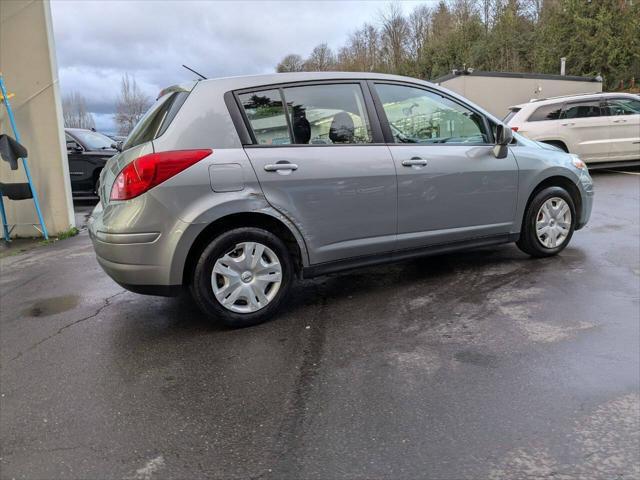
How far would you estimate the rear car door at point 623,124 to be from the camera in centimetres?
1074

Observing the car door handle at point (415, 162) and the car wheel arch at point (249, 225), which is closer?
the car wheel arch at point (249, 225)

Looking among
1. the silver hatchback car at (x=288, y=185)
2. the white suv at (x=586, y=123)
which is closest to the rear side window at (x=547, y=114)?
the white suv at (x=586, y=123)

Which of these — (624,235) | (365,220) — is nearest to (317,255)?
(365,220)

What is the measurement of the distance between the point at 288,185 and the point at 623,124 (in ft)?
31.8

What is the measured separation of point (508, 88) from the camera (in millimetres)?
20266

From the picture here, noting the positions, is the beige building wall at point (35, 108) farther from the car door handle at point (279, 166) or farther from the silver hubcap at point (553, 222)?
the silver hubcap at point (553, 222)

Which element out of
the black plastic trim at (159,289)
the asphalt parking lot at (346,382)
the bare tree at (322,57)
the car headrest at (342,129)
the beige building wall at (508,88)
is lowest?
the asphalt parking lot at (346,382)

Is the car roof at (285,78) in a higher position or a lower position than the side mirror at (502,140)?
higher

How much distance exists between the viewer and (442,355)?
10.8 ft

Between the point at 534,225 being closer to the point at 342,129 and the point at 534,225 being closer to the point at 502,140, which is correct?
the point at 502,140

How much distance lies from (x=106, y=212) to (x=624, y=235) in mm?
5653

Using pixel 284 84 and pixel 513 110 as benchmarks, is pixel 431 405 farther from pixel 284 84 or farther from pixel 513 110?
pixel 513 110

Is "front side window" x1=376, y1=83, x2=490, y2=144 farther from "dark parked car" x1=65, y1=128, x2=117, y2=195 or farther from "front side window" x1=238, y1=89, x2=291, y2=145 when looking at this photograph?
"dark parked car" x1=65, y1=128, x2=117, y2=195

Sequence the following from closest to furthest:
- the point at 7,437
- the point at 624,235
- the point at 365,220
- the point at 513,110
→ 1. the point at 7,437
2. the point at 365,220
3. the point at 624,235
4. the point at 513,110
